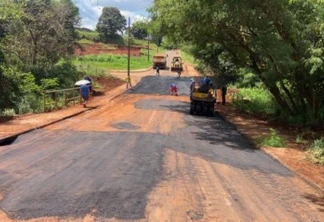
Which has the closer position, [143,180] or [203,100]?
[143,180]

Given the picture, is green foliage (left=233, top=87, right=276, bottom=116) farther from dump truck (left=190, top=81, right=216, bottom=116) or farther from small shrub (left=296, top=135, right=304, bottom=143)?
small shrub (left=296, top=135, right=304, bottom=143)

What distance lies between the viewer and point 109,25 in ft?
424

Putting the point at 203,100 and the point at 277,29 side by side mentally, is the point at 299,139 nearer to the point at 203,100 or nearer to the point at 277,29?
the point at 277,29

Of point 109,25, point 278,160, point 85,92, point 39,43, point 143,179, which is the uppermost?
point 109,25

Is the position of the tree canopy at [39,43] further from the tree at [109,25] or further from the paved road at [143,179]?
the tree at [109,25]

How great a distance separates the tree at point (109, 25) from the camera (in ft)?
418

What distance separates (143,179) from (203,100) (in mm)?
14867

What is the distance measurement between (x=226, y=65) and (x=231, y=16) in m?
28.0

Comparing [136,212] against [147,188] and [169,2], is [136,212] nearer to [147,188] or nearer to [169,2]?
[147,188]

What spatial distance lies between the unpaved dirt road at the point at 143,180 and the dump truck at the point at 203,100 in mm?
6882

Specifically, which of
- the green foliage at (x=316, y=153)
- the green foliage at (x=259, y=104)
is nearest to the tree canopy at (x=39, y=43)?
the green foliage at (x=259, y=104)

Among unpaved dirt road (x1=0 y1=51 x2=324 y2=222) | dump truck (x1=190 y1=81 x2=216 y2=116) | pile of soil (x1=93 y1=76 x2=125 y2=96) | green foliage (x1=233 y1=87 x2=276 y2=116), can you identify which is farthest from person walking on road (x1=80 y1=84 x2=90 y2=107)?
green foliage (x1=233 y1=87 x2=276 y2=116)

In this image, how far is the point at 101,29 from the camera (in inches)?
5049

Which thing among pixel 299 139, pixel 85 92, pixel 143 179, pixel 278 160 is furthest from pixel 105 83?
pixel 143 179
